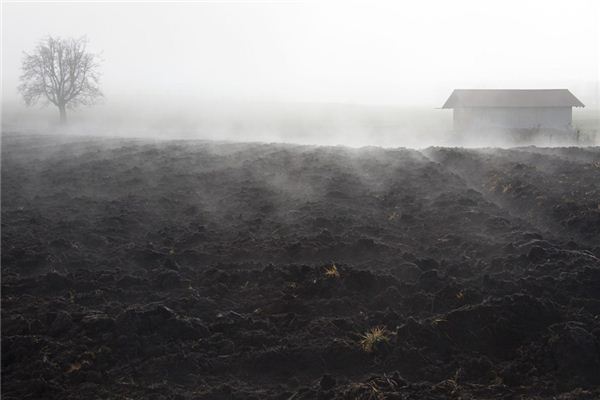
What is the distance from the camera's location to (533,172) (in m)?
15.9

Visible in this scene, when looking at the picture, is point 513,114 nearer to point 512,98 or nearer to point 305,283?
point 512,98

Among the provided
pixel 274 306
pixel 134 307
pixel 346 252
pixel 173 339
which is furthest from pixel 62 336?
pixel 346 252

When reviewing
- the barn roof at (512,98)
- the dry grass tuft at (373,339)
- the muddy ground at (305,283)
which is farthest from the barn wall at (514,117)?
the dry grass tuft at (373,339)

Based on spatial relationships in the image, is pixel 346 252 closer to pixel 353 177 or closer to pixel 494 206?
pixel 494 206

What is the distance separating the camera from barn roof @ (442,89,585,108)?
129 ft

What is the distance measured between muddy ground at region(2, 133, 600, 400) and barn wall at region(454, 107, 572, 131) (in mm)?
22932

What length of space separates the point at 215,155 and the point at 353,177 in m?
6.33

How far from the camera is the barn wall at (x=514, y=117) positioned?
3897cm

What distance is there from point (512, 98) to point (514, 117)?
2094mm

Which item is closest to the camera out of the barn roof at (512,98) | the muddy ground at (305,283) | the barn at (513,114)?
the muddy ground at (305,283)

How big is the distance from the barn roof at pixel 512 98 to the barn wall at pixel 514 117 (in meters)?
0.39

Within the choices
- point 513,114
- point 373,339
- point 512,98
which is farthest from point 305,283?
point 512,98

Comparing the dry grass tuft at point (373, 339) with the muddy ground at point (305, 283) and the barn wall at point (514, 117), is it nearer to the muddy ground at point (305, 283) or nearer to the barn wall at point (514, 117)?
the muddy ground at point (305, 283)

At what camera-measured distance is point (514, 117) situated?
39.2 m
